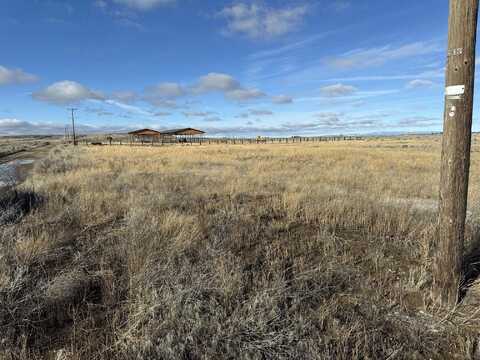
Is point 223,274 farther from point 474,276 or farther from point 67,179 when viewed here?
point 67,179

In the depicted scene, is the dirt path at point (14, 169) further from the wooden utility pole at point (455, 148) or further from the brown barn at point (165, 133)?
the brown barn at point (165, 133)

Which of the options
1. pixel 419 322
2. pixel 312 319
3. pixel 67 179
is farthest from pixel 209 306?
pixel 67 179

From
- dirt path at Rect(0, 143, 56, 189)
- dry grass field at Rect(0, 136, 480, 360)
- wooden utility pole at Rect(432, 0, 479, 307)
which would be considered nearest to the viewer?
dry grass field at Rect(0, 136, 480, 360)

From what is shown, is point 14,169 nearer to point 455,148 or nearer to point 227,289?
point 227,289

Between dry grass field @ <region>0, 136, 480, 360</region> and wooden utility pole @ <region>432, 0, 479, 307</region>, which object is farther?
wooden utility pole @ <region>432, 0, 479, 307</region>

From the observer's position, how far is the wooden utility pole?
2641mm

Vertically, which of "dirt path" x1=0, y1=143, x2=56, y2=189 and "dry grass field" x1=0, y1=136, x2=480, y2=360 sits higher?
"dirt path" x1=0, y1=143, x2=56, y2=189

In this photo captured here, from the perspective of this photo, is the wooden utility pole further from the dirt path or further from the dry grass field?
the dirt path

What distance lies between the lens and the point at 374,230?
5.01m

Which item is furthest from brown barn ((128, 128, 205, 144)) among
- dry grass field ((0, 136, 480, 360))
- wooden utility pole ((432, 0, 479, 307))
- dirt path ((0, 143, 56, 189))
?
wooden utility pole ((432, 0, 479, 307))

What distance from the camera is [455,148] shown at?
9.05 ft

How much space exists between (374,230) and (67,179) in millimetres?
10374

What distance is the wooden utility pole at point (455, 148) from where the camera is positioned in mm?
2641

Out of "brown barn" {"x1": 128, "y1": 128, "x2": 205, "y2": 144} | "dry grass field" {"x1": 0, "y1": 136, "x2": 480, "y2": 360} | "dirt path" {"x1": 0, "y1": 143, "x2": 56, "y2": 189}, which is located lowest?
"dry grass field" {"x1": 0, "y1": 136, "x2": 480, "y2": 360}
